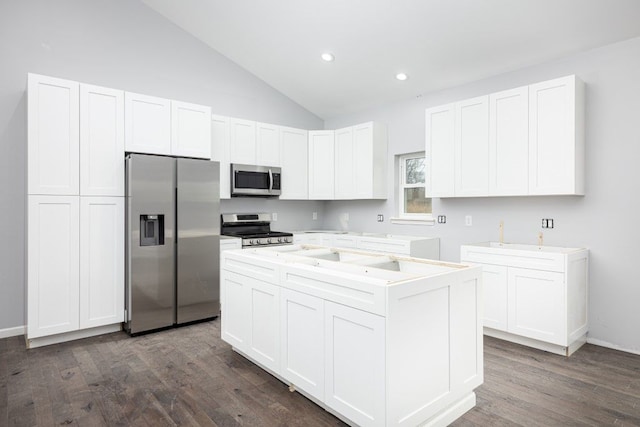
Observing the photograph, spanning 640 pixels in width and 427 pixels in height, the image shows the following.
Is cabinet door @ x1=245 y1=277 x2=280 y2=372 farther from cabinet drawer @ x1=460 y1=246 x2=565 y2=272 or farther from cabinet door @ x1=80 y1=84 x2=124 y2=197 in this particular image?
cabinet drawer @ x1=460 y1=246 x2=565 y2=272

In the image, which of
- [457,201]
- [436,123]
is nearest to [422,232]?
[457,201]

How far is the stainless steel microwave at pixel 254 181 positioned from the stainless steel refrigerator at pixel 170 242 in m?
0.73

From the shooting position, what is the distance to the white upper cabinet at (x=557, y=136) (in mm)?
3377

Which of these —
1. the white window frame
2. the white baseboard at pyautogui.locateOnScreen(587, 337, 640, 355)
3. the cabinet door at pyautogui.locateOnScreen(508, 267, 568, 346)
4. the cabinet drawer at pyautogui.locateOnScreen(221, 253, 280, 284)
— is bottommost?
the white baseboard at pyautogui.locateOnScreen(587, 337, 640, 355)

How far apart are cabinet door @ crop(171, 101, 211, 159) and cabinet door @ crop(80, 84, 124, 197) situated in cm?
53

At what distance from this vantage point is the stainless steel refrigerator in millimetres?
3824

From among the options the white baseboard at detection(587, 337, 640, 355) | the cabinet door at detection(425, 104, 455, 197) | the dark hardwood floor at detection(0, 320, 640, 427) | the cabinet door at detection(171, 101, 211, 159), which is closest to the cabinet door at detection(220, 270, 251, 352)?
the dark hardwood floor at detection(0, 320, 640, 427)

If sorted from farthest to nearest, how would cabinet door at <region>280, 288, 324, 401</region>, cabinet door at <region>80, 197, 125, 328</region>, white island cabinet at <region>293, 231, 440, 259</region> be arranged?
white island cabinet at <region>293, 231, 440, 259</region>
cabinet door at <region>80, 197, 125, 328</region>
cabinet door at <region>280, 288, 324, 401</region>

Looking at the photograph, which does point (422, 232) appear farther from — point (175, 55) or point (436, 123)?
point (175, 55)

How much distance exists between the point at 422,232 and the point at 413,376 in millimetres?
3219

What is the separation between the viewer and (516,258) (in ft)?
11.5

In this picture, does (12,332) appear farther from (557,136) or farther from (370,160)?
(557,136)

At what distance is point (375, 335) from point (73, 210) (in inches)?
128

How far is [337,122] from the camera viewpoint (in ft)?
20.9
